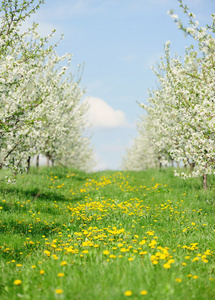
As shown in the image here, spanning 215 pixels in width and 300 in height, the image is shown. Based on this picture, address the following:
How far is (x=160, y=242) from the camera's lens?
541 centimetres

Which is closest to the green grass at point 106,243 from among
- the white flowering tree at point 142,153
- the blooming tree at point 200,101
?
the blooming tree at point 200,101

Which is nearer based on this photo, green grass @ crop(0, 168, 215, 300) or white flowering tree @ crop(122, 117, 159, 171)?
green grass @ crop(0, 168, 215, 300)

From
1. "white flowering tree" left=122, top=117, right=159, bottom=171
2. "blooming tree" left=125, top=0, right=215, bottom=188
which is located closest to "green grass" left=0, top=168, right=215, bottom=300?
"blooming tree" left=125, top=0, right=215, bottom=188

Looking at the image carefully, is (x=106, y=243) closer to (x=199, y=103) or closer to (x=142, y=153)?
(x=199, y=103)

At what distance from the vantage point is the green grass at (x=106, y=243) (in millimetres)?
3324

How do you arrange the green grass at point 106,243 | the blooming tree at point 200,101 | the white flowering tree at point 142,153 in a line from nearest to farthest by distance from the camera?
the green grass at point 106,243 < the blooming tree at point 200,101 < the white flowering tree at point 142,153

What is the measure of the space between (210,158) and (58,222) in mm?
4725

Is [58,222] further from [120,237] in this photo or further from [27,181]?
[27,181]

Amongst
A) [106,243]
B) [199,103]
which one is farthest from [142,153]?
[106,243]

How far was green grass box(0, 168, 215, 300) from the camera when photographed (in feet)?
10.9

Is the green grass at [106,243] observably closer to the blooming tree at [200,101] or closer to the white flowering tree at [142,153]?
the blooming tree at [200,101]

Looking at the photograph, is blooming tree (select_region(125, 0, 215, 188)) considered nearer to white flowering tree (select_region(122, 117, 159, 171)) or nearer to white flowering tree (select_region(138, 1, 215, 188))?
white flowering tree (select_region(138, 1, 215, 188))

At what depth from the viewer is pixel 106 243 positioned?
5.21m

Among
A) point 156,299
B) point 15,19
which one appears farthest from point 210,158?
point 15,19
